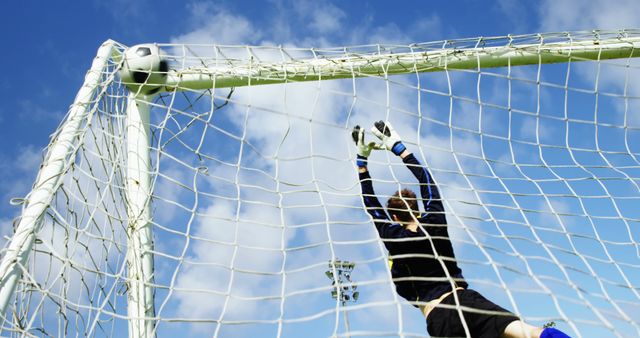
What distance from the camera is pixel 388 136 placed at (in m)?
3.72

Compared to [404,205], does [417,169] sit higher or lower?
higher

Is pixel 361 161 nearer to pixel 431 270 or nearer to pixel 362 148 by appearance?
pixel 362 148

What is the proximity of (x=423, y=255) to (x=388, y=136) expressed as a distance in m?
1.11

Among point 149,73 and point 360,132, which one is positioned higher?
point 149,73

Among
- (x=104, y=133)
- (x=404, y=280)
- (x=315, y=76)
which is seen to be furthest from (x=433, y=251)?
(x=104, y=133)

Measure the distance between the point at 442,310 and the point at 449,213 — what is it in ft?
2.48

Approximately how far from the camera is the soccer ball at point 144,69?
357 cm

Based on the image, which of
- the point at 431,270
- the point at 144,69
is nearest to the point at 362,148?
Answer: the point at 431,270

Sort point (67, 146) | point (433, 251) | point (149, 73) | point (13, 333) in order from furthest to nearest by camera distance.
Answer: point (149, 73), point (433, 251), point (67, 146), point (13, 333)

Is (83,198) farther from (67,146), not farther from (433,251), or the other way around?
(433,251)

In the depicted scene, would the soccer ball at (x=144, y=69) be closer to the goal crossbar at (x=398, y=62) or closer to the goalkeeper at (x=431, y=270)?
the goal crossbar at (x=398, y=62)

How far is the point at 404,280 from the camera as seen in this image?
2.92m

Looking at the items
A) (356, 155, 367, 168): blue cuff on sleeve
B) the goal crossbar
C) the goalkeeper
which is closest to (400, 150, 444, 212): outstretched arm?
the goalkeeper

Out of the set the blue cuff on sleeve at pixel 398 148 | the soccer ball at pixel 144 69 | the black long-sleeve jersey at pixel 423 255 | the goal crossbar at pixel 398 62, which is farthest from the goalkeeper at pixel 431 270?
the soccer ball at pixel 144 69
